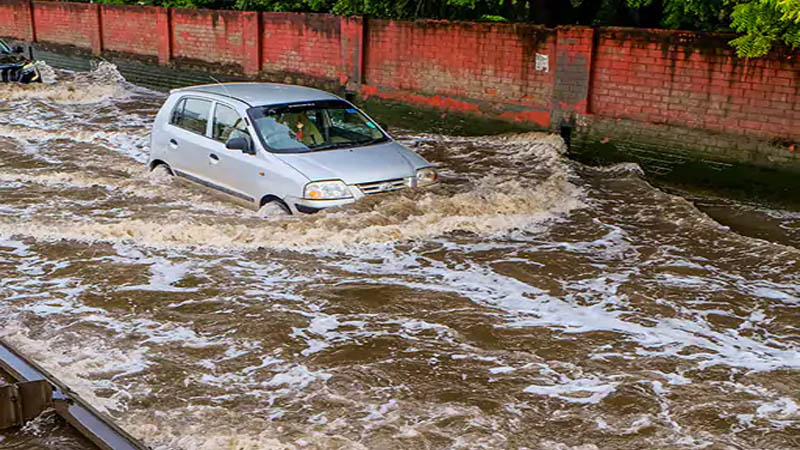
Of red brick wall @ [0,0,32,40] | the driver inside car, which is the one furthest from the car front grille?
red brick wall @ [0,0,32,40]

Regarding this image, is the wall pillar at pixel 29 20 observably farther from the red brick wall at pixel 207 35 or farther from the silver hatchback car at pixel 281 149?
the silver hatchback car at pixel 281 149

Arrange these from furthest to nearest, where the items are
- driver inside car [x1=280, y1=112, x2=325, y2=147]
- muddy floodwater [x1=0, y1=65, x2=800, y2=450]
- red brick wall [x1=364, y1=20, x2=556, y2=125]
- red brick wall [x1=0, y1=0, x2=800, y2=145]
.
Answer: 1. red brick wall [x1=364, y1=20, x2=556, y2=125]
2. red brick wall [x1=0, y1=0, x2=800, y2=145]
3. driver inside car [x1=280, y1=112, x2=325, y2=147]
4. muddy floodwater [x1=0, y1=65, x2=800, y2=450]

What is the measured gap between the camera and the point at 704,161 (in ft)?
40.5

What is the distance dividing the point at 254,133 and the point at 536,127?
648 cm

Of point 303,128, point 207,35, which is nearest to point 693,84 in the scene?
point 303,128

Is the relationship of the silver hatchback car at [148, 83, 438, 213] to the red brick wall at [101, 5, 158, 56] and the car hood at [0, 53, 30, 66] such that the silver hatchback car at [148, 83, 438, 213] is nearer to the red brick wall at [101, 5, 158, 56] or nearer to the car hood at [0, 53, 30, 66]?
the car hood at [0, 53, 30, 66]

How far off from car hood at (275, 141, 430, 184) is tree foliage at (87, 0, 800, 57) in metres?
4.81

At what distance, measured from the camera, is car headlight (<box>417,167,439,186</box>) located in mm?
9672

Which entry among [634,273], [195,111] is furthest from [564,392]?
[195,111]

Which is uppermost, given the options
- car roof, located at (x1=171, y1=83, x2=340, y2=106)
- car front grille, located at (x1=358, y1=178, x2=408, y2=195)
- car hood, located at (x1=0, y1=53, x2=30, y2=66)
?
car roof, located at (x1=171, y1=83, x2=340, y2=106)

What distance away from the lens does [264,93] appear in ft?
34.9

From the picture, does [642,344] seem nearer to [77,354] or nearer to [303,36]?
[77,354]

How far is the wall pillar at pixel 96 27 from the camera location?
26.8m

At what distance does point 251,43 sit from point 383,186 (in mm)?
12821
